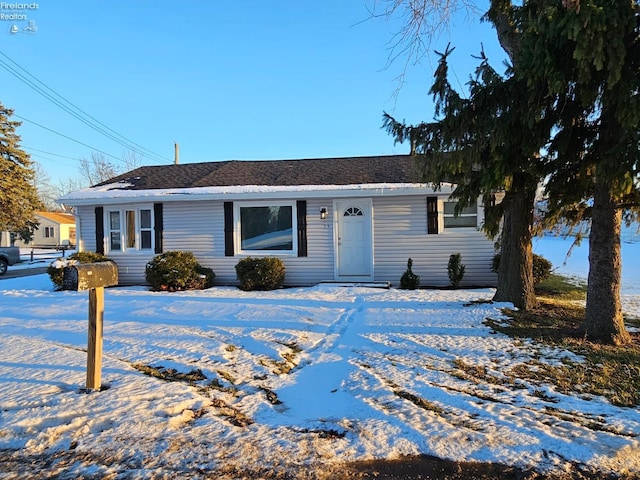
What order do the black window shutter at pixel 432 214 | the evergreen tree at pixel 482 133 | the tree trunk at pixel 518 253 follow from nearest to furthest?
the evergreen tree at pixel 482 133 → the tree trunk at pixel 518 253 → the black window shutter at pixel 432 214

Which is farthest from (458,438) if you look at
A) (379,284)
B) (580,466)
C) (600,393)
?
(379,284)

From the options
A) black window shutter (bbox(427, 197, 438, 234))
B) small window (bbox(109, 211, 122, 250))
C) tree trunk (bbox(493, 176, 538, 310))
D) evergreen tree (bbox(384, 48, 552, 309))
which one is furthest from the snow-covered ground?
small window (bbox(109, 211, 122, 250))

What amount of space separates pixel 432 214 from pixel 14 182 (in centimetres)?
2773

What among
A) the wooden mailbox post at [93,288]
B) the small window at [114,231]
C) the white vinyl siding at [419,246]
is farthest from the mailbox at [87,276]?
the small window at [114,231]

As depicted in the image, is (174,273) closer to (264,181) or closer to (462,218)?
(264,181)

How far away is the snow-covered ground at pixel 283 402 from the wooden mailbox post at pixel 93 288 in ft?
0.73

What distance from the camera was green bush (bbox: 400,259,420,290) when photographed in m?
11.0

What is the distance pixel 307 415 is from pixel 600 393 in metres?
2.87

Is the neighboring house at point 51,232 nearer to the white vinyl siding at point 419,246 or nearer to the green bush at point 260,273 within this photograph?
the green bush at point 260,273

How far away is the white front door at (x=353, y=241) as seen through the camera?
11.8 m

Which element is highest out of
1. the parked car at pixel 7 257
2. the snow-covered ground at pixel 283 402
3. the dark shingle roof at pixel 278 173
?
the dark shingle roof at pixel 278 173

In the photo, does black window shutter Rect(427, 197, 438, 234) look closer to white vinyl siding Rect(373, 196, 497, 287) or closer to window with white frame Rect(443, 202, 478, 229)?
white vinyl siding Rect(373, 196, 497, 287)

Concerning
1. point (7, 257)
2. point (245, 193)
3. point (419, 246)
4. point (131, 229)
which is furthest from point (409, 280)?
point (7, 257)

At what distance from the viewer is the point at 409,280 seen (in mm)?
11016
